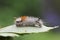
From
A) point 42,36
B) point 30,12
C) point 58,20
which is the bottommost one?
point 42,36

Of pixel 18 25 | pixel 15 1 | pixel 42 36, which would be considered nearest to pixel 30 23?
pixel 18 25

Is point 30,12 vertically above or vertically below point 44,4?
below

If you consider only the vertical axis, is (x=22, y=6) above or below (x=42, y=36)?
above

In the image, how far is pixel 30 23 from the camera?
3.96 ft

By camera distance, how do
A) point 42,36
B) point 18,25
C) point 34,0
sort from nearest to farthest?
point 18,25, point 42,36, point 34,0

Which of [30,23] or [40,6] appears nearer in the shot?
[30,23]

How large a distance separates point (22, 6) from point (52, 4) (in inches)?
19.1

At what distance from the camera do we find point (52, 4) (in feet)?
7.55

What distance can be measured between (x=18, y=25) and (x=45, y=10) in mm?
1135

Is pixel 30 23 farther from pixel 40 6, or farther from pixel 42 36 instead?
pixel 40 6

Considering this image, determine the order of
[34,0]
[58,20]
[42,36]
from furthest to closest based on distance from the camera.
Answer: [34,0], [58,20], [42,36]

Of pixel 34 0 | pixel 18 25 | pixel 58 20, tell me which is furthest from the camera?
pixel 34 0

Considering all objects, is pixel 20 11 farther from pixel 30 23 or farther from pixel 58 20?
pixel 30 23

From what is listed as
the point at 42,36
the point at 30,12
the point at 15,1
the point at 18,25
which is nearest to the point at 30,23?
the point at 18,25
